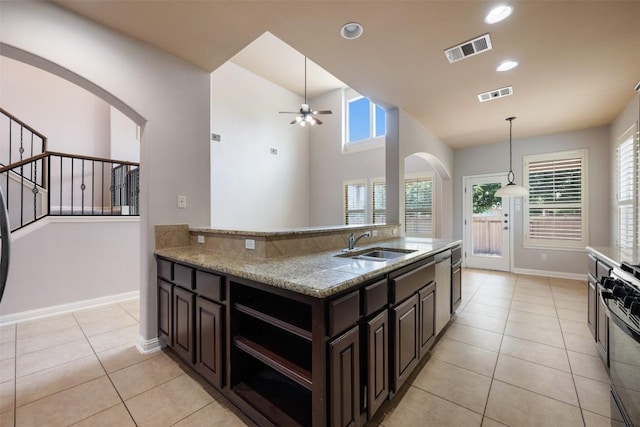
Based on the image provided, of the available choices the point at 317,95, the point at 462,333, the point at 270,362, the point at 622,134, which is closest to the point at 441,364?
the point at 462,333

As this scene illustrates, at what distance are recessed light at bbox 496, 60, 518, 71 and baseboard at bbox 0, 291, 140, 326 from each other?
551 cm

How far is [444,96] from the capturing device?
3471 mm

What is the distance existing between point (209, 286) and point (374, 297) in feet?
3.63

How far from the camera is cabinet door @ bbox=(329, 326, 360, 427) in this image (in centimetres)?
125

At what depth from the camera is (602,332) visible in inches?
82.0

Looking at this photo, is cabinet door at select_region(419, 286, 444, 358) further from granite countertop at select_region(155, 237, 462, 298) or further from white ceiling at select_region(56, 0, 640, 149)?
white ceiling at select_region(56, 0, 640, 149)

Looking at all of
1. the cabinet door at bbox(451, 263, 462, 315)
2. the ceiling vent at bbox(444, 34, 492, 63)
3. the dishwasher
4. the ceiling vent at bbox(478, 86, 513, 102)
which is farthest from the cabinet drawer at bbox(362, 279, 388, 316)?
the ceiling vent at bbox(478, 86, 513, 102)

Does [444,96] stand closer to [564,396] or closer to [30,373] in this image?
[564,396]

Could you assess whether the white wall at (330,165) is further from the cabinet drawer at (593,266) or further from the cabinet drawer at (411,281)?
the cabinet drawer at (411,281)

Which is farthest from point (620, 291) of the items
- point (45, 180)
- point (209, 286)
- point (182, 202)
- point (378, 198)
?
point (45, 180)

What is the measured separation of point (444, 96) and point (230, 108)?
4.45 meters

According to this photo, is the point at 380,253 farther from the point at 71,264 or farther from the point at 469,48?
the point at 71,264

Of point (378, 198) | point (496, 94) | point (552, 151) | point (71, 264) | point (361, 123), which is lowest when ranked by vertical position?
point (71, 264)

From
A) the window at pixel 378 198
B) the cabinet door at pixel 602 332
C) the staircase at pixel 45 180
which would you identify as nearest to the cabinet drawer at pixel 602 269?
the cabinet door at pixel 602 332
